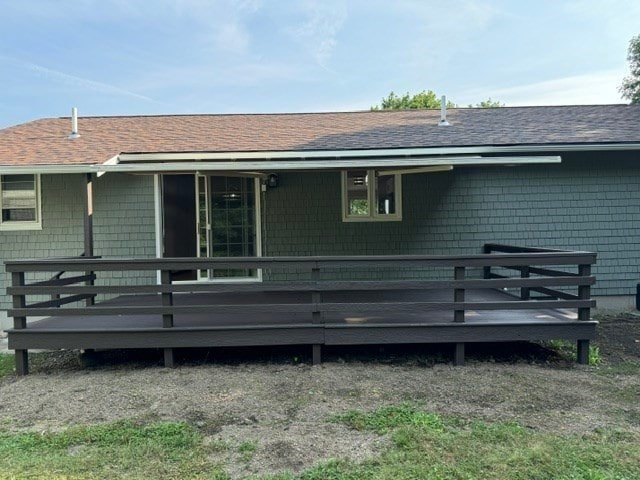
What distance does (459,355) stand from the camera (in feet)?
16.3

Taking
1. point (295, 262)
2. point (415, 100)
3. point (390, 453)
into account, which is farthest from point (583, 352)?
point (415, 100)

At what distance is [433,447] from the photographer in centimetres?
307

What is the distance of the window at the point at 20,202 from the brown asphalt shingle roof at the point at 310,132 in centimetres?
51

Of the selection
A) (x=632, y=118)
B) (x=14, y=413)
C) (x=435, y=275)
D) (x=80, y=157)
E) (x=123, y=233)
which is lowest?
(x=14, y=413)

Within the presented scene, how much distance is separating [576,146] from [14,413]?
303 inches

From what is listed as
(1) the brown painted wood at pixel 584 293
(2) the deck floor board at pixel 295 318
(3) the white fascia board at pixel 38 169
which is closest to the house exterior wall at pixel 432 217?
(3) the white fascia board at pixel 38 169

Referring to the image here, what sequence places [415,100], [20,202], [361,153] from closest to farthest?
[361,153]
[20,202]
[415,100]

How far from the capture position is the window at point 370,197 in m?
7.77

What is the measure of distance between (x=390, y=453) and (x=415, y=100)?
111ft

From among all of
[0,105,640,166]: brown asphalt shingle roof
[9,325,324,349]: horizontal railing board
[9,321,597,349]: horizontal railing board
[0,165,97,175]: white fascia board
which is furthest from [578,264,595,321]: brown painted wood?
[0,165,97,175]: white fascia board

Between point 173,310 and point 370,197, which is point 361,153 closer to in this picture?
point 370,197

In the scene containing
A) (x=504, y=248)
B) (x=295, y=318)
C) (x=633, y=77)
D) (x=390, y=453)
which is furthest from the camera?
(x=633, y=77)

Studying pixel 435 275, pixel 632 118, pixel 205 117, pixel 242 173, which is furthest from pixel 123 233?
pixel 632 118

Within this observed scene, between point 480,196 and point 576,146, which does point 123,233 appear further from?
point 576,146
